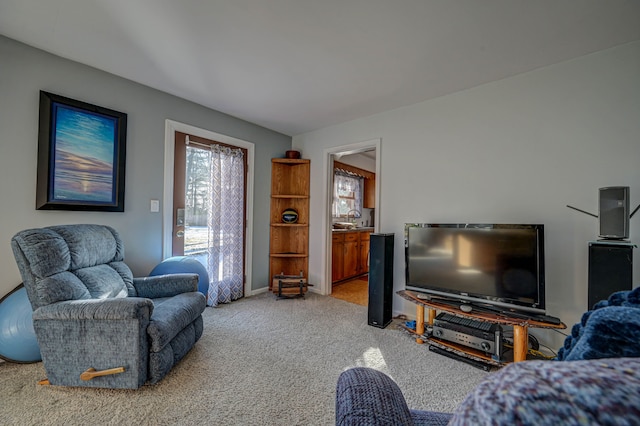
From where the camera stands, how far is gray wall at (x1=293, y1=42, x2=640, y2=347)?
6.70 ft

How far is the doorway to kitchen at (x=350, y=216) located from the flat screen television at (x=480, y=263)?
87 centimetres

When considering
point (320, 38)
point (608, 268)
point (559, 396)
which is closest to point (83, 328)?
point (559, 396)

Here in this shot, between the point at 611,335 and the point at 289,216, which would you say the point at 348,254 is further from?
the point at 611,335

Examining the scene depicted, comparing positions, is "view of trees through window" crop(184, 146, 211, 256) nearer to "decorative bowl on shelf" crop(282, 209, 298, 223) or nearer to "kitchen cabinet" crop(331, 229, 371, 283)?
"decorative bowl on shelf" crop(282, 209, 298, 223)

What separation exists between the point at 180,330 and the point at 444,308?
225cm

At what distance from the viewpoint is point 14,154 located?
6.81 ft

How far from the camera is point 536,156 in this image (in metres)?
2.35

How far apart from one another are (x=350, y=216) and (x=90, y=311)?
4.74 m

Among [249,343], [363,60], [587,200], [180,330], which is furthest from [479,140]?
[180,330]

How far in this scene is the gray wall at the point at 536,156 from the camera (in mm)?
2041

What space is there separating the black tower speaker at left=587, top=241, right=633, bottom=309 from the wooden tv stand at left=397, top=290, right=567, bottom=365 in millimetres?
345

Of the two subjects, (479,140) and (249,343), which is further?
(479,140)

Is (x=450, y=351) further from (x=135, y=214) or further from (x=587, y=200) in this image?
(x=135, y=214)

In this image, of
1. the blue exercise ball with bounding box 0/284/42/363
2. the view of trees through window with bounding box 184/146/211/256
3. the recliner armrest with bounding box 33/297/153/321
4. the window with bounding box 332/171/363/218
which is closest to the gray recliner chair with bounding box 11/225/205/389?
the recliner armrest with bounding box 33/297/153/321
